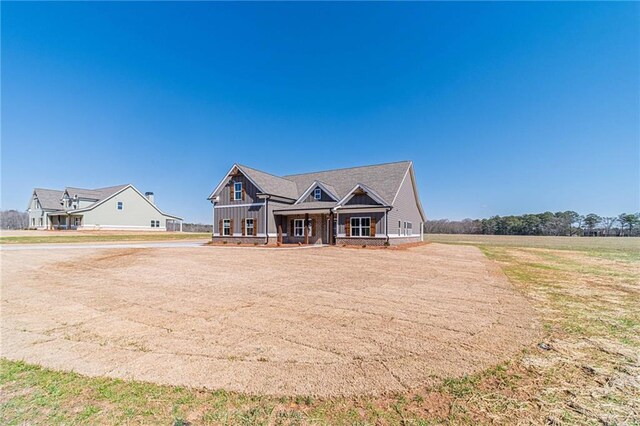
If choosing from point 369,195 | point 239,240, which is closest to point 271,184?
point 239,240

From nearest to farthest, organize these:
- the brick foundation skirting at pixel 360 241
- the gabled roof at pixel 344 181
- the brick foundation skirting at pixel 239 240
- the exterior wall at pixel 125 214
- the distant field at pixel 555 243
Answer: the brick foundation skirting at pixel 360 241, the gabled roof at pixel 344 181, the brick foundation skirting at pixel 239 240, the distant field at pixel 555 243, the exterior wall at pixel 125 214

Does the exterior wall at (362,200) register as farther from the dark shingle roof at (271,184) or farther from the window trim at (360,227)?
the dark shingle roof at (271,184)

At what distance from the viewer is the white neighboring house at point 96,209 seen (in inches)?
1558

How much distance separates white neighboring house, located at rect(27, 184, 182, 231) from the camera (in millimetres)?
39569

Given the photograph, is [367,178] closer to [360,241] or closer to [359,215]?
[359,215]

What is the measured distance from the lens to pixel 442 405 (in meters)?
2.93

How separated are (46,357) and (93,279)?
644 centimetres

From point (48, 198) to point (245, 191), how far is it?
41248 mm

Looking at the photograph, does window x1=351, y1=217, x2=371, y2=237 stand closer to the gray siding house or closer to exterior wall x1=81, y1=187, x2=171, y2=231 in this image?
the gray siding house

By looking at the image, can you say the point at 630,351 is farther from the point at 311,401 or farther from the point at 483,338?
the point at 311,401

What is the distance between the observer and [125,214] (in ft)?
140

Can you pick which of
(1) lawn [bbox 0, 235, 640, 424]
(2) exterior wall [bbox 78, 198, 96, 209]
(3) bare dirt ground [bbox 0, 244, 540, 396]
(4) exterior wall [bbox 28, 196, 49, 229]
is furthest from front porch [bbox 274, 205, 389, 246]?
(4) exterior wall [bbox 28, 196, 49, 229]

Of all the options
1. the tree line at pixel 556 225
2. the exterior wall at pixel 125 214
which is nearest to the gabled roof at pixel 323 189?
the exterior wall at pixel 125 214

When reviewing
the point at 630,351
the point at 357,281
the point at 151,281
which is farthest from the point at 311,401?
the point at 151,281
